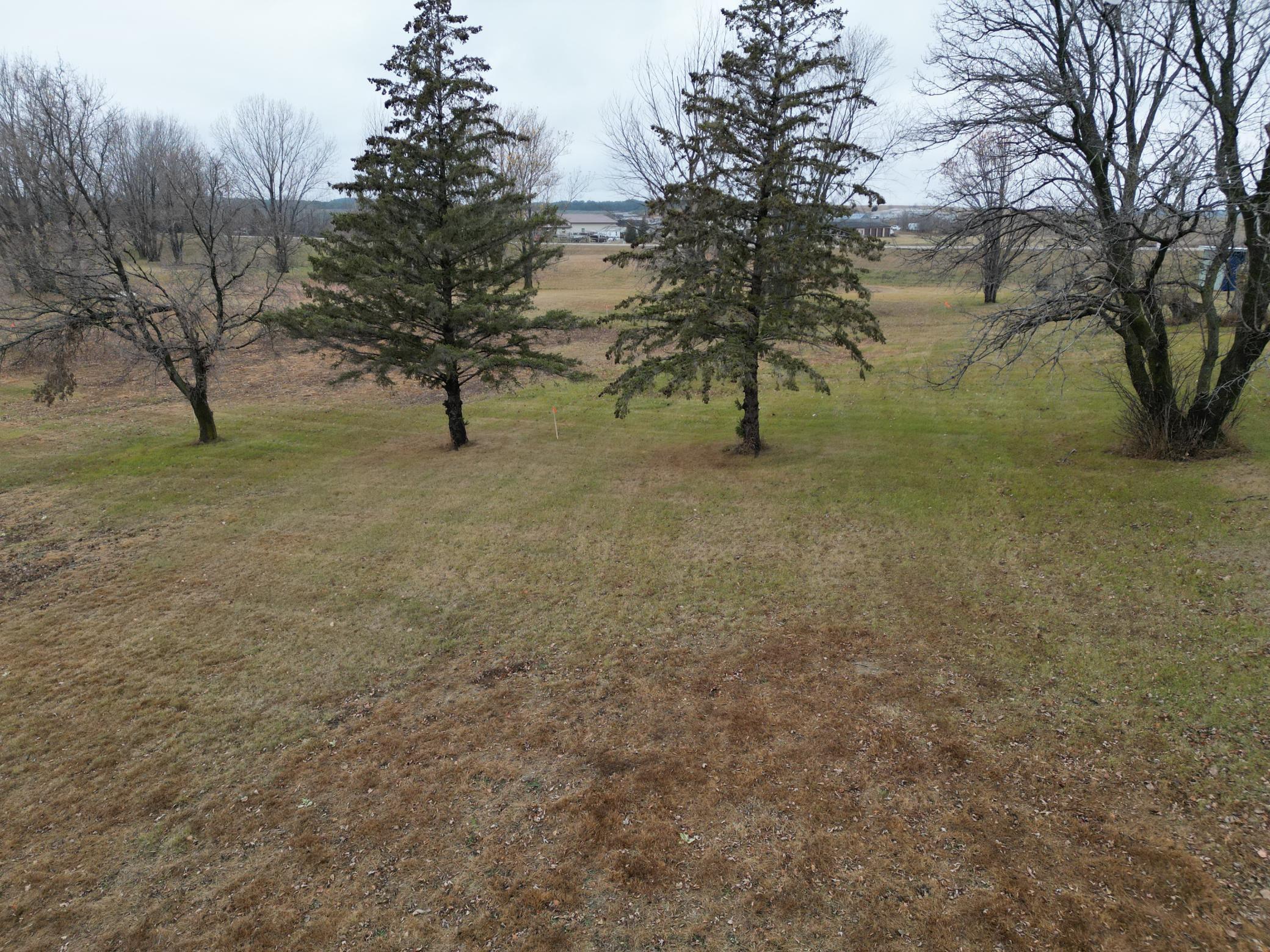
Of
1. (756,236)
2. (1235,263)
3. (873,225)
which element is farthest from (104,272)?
(873,225)

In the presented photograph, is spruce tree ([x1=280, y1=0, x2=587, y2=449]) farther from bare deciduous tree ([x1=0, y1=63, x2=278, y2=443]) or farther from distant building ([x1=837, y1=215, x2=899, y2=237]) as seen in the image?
distant building ([x1=837, y1=215, x2=899, y2=237])

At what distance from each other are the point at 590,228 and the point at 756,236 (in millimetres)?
105068

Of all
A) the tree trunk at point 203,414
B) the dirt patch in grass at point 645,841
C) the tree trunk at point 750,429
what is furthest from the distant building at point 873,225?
the dirt patch in grass at point 645,841

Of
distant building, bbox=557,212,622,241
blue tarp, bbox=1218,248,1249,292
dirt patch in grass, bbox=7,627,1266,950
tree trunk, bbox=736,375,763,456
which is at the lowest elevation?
dirt patch in grass, bbox=7,627,1266,950

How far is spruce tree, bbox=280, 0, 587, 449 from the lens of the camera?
46.3ft

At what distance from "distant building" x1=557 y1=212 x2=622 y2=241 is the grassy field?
4408 centimetres

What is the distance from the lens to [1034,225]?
11.7m

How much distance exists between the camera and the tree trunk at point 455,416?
56.0 feet

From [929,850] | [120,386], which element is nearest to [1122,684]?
[929,850]

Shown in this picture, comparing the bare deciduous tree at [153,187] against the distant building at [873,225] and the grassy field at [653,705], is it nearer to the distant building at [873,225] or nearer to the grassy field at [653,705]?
the grassy field at [653,705]

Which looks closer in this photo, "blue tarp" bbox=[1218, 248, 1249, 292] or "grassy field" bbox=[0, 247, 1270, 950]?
"grassy field" bbox=[0, 247, 1270, 950]

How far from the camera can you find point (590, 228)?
11150cm

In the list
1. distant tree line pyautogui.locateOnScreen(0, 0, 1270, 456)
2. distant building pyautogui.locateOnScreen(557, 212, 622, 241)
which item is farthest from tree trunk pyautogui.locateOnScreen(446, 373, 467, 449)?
distant building pyautogui.locateOnScreen(557, 212, 622, 241)

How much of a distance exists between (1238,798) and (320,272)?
1662 centimetres
